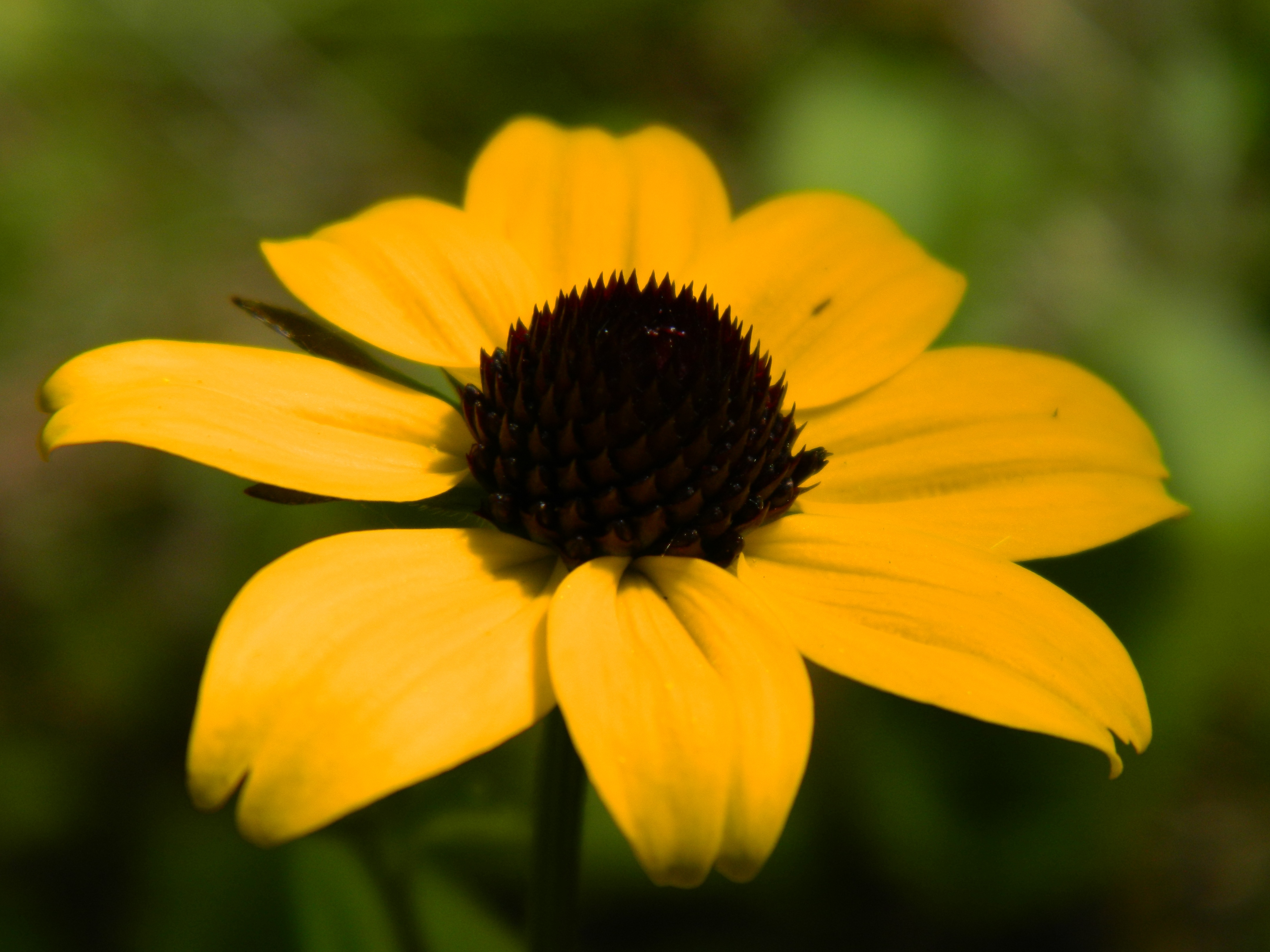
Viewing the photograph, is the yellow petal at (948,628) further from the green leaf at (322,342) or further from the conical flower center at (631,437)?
the green leaf at (322,342)

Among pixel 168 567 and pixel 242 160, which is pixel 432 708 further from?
pixel 242 160

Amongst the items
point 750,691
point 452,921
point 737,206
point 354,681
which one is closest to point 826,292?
point 750,691

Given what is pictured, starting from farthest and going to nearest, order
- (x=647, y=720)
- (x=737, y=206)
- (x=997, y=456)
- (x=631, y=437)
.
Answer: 1. (x=737, y=206)
2. (x=997, y=456)
3. (x=631, y=437)
4. (x=647, y=720)

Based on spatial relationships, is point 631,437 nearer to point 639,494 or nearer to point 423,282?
point 639,494

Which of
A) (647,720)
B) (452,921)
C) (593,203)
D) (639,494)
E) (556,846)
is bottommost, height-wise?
(452,921)

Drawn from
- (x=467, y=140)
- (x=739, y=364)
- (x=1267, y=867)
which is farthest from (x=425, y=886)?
(x=467, y=140)

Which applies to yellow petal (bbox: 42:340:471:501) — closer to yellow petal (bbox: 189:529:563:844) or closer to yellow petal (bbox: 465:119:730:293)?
yellow petal (bbox: 189:529:563:844)

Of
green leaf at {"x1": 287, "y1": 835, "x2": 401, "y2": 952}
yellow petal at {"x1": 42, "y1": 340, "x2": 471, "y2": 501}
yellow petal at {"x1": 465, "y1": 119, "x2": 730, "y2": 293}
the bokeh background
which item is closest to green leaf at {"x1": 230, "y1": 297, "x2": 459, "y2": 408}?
yellow petal at {"x1": 42, "y1": 340, "x2": 471, "y2": 501}
